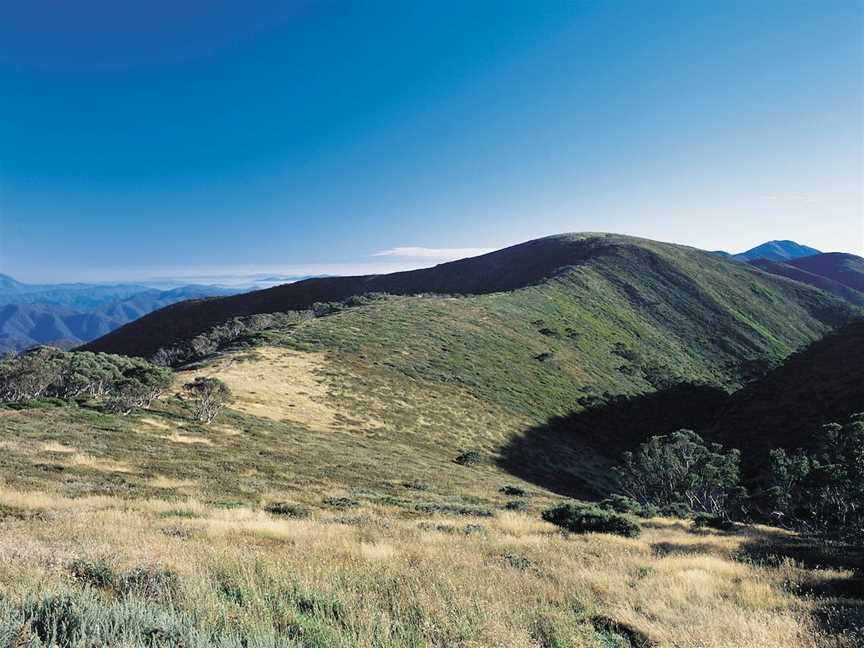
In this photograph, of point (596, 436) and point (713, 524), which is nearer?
point (713, 524)

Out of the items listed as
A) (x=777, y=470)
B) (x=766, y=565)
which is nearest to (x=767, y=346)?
(x=777, y=470)

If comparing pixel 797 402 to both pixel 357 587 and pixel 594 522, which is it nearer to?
pixel 594 522

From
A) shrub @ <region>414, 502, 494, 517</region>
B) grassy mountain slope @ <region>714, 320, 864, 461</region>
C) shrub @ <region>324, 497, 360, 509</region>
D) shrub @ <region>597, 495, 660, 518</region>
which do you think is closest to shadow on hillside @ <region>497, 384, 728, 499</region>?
grassy mountain slope @ <region>714, 320, 864, 461</region>

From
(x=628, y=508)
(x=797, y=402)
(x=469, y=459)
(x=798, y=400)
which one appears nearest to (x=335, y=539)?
(x=628, y=508)

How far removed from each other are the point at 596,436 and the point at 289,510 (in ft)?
136

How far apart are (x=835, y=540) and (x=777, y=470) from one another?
15.4 meters

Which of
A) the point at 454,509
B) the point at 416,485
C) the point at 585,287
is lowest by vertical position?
the point at 416,485

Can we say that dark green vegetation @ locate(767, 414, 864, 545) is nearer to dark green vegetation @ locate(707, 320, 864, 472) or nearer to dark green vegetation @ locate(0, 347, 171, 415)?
dark green vegetation @ locate(707, 320, 864, 472)

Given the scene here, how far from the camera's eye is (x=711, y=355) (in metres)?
82.8

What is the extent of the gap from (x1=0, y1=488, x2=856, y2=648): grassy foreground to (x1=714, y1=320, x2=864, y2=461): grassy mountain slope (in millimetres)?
37569

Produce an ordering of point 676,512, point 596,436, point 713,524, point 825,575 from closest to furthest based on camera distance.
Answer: point 825,575 < point 713,524 < point 676,512 < point 596,436

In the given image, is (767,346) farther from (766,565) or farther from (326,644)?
(326,644)

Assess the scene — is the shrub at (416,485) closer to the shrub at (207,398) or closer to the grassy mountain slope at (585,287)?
the shrub at (207,398)

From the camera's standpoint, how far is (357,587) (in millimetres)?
6148
